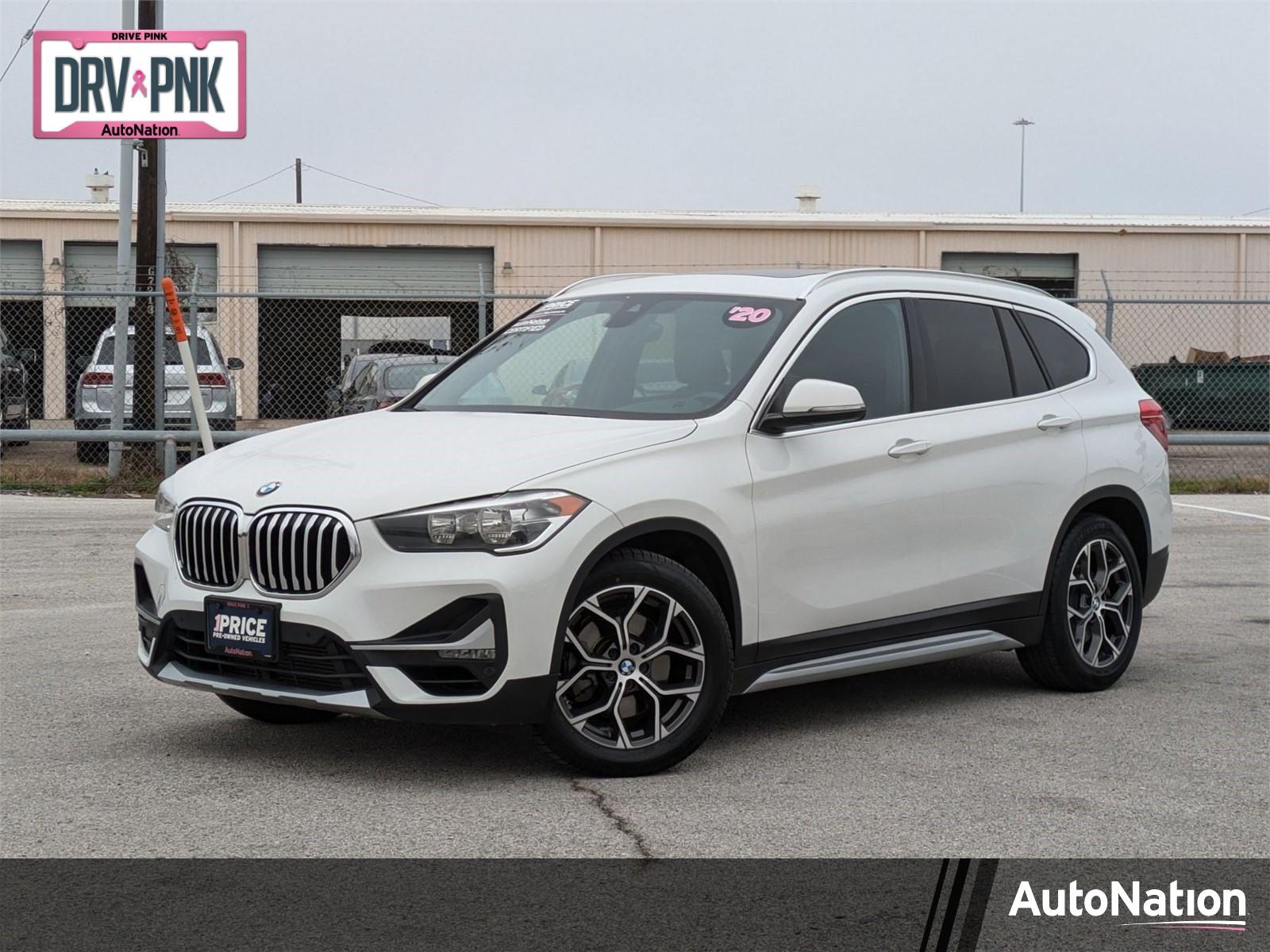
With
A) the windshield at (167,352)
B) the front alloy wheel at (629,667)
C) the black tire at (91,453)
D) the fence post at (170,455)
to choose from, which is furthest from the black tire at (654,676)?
the black tire at (91,453)

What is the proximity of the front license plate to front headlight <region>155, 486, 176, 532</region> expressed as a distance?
0.49m

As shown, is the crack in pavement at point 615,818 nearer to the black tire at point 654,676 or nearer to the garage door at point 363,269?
the black tire at point 654,676

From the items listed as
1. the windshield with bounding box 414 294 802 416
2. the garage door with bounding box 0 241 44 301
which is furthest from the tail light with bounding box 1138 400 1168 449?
the garage door with bounding box 0 241 44 301

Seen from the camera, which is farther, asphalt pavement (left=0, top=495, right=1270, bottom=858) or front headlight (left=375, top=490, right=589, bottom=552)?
front headlight (left=375, top=490, right=589, bottom=552)

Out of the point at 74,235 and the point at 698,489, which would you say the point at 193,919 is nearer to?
the point at 698,489

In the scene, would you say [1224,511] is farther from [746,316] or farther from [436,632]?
[436,632]

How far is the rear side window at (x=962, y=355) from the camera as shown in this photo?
686cm

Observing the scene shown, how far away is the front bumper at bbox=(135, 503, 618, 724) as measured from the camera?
17.2 ft

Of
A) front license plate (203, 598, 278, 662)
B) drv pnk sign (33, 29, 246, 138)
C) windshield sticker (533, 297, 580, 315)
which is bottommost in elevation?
front license plate (203, 598, 278, 662)

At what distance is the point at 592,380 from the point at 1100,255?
32343 mm

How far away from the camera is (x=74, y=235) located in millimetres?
34781

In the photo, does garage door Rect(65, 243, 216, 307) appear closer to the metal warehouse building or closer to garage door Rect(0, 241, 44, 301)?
the metal warehouse building

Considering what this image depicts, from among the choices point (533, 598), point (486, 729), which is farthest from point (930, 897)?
point (486, 729)

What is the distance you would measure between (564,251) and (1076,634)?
94.9ft
